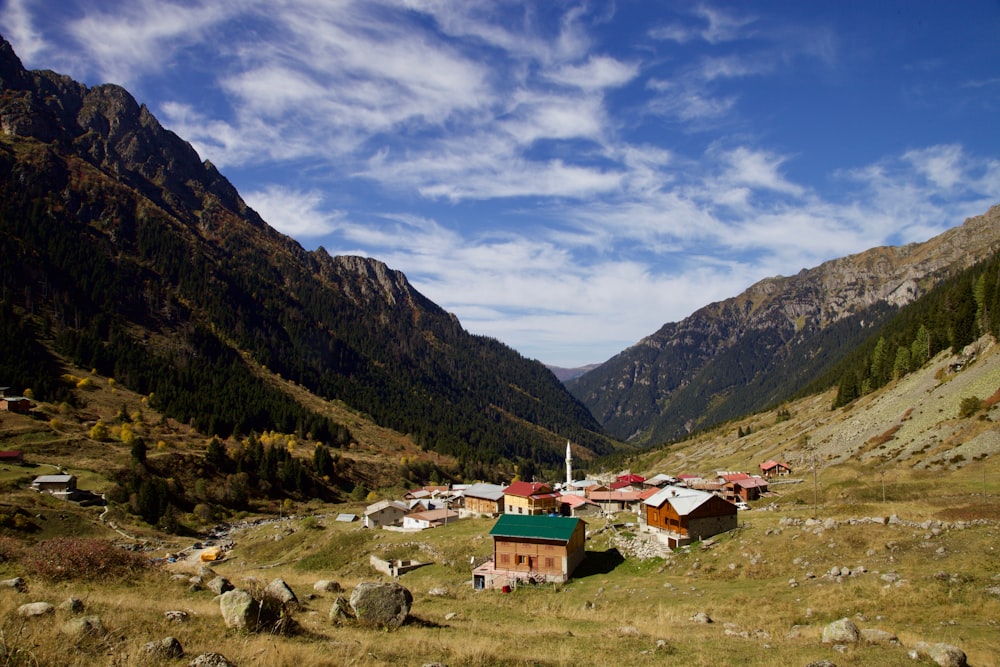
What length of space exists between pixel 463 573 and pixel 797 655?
34.9 metres

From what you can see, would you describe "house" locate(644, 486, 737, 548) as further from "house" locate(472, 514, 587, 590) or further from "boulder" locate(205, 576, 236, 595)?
"boulder" locate(205, 576, 236, 595)

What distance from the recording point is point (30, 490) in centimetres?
6606

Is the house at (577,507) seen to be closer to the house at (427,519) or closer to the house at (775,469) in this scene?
the house at (427,519)

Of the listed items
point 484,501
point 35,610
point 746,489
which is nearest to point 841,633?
point 35,610

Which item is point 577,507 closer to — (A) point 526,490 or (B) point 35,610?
(A) point 526,490

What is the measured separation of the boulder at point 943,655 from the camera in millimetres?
15258

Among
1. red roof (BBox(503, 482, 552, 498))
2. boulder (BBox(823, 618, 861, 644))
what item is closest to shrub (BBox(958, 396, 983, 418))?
red roof (BBox(503, 482, 552, 498))

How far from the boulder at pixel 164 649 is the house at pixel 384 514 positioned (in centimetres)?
6584

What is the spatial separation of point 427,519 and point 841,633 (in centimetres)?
6306

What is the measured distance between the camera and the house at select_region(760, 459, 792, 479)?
91287mm

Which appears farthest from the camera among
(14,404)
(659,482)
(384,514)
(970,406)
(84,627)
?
(14,404)

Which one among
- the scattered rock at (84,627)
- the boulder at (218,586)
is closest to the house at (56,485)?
the boulder at (218,586)

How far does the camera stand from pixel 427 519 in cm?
7550

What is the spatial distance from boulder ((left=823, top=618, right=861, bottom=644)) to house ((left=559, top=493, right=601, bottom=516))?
186 feet
